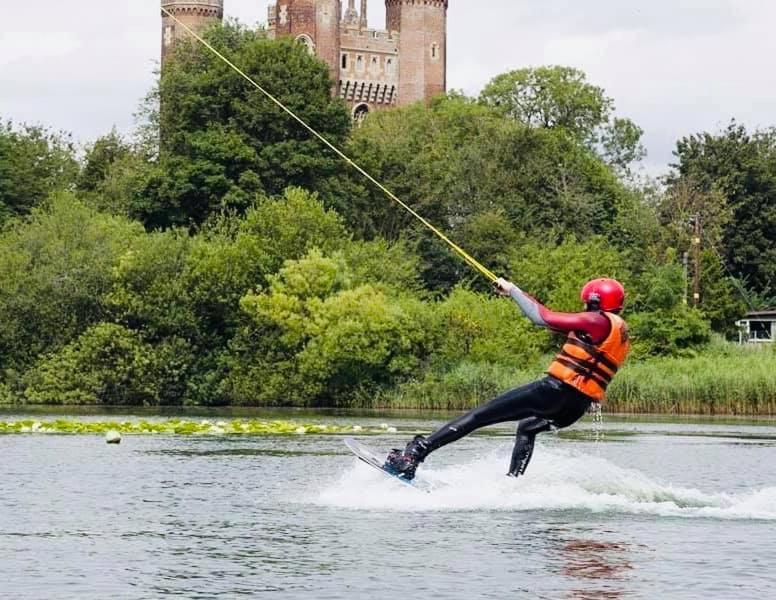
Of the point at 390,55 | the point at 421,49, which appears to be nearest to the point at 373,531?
the point at 421,49

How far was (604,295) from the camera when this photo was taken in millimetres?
20781

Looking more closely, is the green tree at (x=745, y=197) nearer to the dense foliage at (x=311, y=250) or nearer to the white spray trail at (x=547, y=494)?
the dense foliage at (x=311, y=250)

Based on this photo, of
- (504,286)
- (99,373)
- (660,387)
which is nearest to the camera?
(504,286)

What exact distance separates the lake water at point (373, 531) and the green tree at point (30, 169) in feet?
201

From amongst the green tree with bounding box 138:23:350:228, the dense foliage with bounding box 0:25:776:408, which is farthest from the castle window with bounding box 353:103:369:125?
the green tree with bounding box 138:23:350:228

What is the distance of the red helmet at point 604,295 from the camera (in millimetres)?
20781

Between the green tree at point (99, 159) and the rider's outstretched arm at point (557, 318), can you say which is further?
the green tree at point (99, 159)

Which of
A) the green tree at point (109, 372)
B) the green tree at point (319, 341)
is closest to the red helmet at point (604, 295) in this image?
the green tree at point (319, 341)

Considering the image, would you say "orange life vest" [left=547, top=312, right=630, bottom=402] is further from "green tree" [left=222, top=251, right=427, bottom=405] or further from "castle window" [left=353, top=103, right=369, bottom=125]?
"castle window" [left=353, top=103, right=369, bottom=125]

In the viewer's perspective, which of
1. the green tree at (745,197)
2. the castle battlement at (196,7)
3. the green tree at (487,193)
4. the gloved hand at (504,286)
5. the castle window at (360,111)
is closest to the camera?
the gloved hand at (504,286)

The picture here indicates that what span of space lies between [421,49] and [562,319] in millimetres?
150600

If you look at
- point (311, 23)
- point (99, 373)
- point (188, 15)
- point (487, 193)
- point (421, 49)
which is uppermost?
point (311, 23)

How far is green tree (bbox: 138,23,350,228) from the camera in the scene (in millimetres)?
83250

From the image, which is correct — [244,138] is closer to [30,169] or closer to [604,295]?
[30,169]
